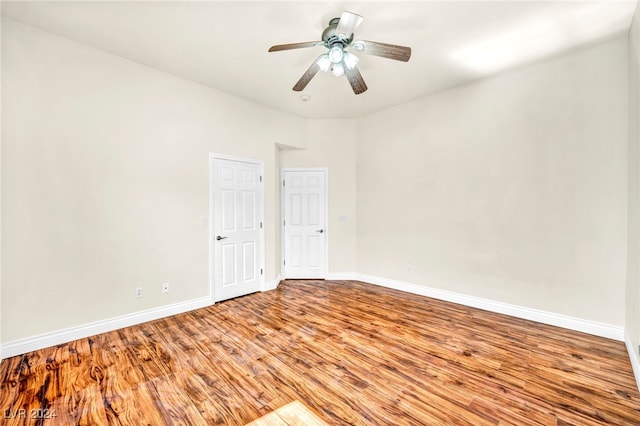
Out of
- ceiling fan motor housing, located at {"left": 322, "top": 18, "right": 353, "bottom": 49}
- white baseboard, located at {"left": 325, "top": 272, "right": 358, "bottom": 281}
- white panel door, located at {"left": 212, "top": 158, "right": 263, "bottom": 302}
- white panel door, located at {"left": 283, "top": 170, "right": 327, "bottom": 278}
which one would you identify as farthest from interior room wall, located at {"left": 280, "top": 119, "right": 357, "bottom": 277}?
ceiling fan motor housing, located at {"left": 322, "top": 18, "right": 353, "bottom": 49}

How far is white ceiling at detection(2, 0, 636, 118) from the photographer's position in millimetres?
2318

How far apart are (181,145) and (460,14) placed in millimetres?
3446

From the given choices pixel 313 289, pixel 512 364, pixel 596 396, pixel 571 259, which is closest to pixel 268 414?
pixel 512 364

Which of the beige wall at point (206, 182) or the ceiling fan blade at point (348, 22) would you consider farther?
the beige wall at point (206, 182)

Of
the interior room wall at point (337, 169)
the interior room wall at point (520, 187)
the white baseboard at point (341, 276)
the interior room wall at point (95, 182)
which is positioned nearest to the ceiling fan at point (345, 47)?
the interior room wall at point (95, 182)

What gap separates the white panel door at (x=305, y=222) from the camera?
17.2 ft

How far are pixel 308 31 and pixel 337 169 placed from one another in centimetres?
282

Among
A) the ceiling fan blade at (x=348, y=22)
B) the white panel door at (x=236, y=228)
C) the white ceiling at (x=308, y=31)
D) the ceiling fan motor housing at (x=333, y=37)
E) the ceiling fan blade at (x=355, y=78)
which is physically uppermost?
the white ceiling at (x=308, y=31)

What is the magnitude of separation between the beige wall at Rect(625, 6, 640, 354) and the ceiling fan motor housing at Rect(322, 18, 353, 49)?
2.38 m

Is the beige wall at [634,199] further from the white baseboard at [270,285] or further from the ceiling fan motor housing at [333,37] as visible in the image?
the white baseboard at [270,285]

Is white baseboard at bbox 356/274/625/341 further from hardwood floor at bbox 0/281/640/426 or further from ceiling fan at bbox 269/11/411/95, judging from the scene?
ceiling fan at bbox 269/11/411/95

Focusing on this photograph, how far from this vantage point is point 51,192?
8.73 ft

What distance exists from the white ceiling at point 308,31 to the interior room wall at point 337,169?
1.64 m

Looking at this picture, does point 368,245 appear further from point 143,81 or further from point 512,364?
point 143,81
